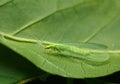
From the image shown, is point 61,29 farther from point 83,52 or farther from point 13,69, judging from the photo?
point 13,69

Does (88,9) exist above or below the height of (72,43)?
above

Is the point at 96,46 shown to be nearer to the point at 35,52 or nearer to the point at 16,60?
the point at 35,52

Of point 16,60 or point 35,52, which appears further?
point 16,60

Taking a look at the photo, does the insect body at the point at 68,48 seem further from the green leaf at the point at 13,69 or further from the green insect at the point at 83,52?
the green leaf at the point at 13,69

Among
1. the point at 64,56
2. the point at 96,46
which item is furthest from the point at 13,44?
the point at 96,46

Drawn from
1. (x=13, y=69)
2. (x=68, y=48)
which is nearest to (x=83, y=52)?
(x=68, y=48)

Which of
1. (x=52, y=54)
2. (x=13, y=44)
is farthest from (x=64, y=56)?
(x=13, y=44)

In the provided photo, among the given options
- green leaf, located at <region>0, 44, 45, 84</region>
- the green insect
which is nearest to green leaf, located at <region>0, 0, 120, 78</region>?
the green insect

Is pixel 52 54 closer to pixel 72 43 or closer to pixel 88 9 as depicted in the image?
pixel 72 43
